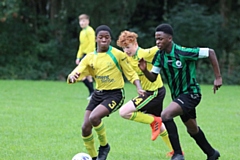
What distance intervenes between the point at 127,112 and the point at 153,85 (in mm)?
641

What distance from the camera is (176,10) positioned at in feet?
79.8

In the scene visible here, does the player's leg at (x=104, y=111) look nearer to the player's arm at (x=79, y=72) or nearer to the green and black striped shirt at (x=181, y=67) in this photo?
the player's arm at (x=79, y=72)

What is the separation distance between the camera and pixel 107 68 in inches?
275

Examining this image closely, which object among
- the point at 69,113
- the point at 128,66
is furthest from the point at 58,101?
the point at 128,66

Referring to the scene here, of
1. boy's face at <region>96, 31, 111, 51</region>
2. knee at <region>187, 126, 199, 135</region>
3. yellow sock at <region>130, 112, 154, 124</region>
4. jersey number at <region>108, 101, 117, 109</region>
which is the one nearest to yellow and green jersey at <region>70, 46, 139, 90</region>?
boy's face at <region>96, 31, 111, 51</region>

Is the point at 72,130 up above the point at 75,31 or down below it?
above

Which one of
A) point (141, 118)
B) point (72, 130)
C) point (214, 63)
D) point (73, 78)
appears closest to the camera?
point (214, 63)

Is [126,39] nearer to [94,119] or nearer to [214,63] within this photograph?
[94,119]

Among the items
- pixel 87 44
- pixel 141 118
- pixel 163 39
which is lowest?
pixel 87 44

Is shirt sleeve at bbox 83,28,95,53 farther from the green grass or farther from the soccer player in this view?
the soccer player

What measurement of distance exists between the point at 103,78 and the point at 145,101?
1.18 m

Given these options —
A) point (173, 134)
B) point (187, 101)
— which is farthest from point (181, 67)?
point (173, 134)

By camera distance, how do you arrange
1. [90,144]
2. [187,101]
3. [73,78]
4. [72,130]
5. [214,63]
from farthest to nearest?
[72,130], [90,144], [73,78], [187,101], [214,63]

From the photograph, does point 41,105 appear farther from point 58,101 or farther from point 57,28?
point 57,28
